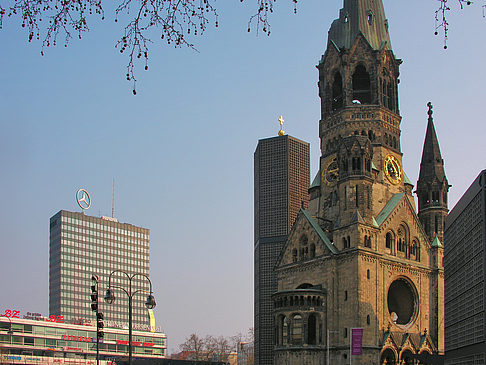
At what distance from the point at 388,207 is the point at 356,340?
66.5 feet

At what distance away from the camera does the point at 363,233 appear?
81.2 metres

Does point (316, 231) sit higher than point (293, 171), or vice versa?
point (293, 171)

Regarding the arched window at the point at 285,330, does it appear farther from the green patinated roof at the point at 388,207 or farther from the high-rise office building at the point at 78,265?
the high-rise office building at the point at 78,265

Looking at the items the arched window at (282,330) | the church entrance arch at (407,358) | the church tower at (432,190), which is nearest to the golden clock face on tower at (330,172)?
the church tower at (432,190)

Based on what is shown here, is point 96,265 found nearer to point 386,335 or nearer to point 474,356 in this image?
point 386,335

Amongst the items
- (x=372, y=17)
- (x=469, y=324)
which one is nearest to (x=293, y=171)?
(x=372, y=17)

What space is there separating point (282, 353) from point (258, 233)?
299 feet

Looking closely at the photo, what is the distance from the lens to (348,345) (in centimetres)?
7819

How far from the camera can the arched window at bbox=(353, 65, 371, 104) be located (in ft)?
309

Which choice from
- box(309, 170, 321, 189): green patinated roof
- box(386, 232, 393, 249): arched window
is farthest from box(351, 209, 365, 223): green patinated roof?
box(309, 170, 321, 189): green patinated roof

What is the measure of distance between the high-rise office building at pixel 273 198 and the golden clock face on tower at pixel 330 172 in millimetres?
71761

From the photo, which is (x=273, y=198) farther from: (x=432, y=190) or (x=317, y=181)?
(x=432, y=190)

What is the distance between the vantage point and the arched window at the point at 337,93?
95.0 metres

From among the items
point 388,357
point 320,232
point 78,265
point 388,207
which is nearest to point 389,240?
point 388,207
